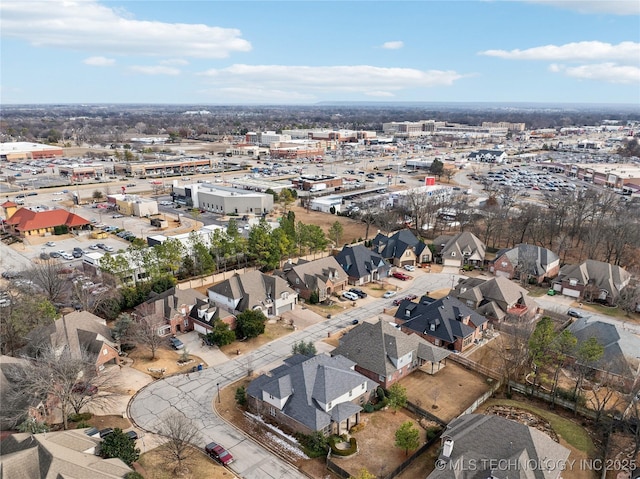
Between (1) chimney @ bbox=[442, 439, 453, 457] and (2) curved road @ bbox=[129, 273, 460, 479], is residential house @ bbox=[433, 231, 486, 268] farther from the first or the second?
(1) chimney @ bbox=[442, 439, 453, 457]

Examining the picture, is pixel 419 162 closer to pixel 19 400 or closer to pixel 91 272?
pixel 91 272

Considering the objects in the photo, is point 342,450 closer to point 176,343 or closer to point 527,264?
point 176,343

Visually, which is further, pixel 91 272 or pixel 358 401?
pixel 91 272

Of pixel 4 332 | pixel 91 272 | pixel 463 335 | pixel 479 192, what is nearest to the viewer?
pixel 4 332

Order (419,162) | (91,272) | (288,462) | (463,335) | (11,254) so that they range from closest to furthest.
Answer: (288,462) < (463,335) < (91,272) < (11,254) < (419,162)

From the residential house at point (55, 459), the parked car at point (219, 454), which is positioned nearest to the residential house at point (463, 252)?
the parked car at point (219, 454)

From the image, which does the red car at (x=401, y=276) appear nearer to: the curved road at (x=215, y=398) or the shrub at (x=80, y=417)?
the curved road at (x=215, y=398)

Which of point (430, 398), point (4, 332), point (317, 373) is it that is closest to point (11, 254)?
point (4, 332)
